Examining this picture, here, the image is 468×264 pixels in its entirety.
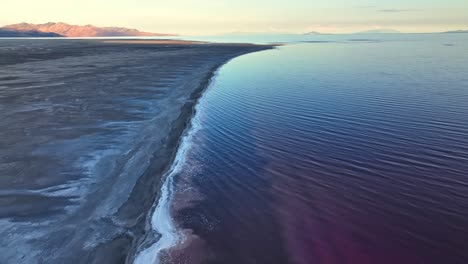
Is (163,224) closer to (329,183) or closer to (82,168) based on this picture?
(82,168)

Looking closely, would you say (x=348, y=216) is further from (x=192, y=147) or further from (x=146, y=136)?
(x=146, y=136)

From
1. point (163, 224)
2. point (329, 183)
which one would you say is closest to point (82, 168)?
point (163, 224)

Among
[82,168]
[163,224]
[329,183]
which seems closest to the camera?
[163,224]

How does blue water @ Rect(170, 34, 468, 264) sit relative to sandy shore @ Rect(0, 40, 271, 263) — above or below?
above

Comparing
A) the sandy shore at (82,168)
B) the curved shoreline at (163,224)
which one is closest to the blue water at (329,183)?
the curved shoreline at (163,224)

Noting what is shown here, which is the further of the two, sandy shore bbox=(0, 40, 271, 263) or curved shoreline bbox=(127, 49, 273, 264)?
sandy shore bbox=(0, 40, 271, 263)

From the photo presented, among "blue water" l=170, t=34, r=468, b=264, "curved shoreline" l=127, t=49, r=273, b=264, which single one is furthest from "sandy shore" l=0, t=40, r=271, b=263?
"blue water" l=170, t=34, r=468, b=264

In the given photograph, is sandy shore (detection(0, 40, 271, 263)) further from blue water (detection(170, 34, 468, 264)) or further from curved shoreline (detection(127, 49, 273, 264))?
→ blue water (detection(170, 34, 468, 264))
